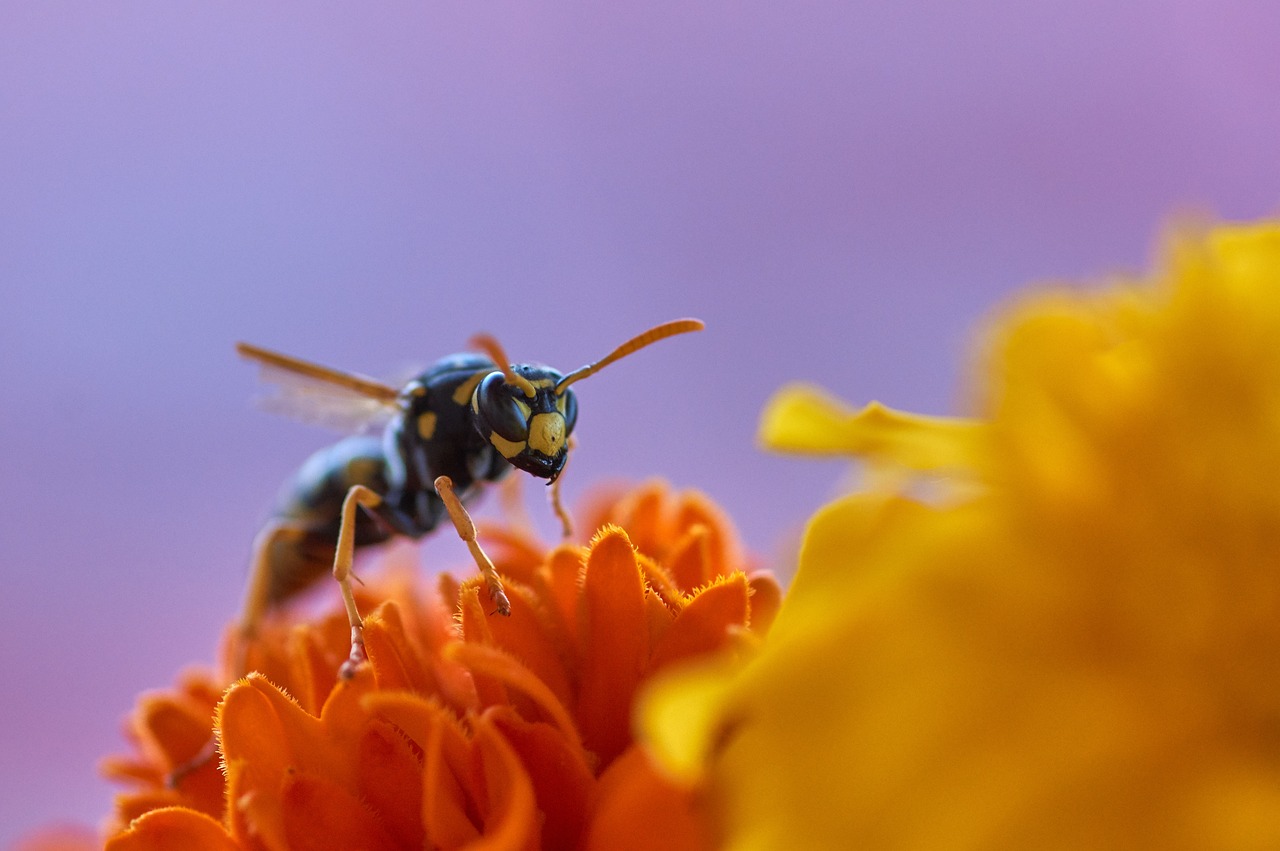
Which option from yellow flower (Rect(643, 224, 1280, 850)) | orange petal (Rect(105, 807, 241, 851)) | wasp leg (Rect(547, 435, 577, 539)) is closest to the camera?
yellow flower (Rect(643, 224, 1280, 850))

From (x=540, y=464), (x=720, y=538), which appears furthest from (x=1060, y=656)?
(x=540, y=464)

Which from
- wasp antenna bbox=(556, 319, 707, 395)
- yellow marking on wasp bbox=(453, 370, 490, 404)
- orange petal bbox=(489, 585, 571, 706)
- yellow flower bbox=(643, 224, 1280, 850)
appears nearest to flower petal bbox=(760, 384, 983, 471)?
yellow flower bbox=(643, 224, 1280, 850)

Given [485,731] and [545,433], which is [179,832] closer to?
[485,731]

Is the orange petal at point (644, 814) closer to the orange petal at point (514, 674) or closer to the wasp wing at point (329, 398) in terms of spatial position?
the orange petal at point (514, 674)

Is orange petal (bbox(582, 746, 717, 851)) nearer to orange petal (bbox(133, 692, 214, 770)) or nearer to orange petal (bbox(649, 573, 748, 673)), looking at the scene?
orange petal (bbox(649, 573, 748, 673))

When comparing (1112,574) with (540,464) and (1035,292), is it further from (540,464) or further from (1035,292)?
(540,464)

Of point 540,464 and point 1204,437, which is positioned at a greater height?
point 540,464

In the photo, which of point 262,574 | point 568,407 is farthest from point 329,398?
point 568,407

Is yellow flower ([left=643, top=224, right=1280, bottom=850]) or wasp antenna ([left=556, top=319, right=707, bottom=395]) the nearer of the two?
yellow flower ([left=643, top=224, right=1280, bottom=850])

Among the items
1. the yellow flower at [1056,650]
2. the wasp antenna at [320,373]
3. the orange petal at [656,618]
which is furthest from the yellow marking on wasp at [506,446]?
the yellow flower at [1056,650]
